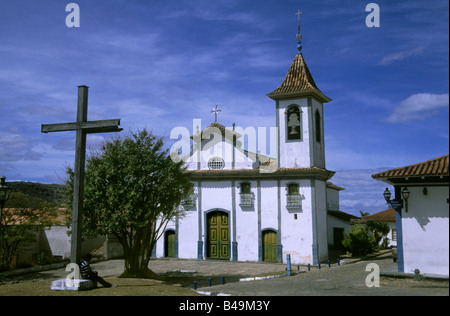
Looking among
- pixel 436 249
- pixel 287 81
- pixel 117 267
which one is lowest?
pixel 117 267

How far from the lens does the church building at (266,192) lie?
25469 millimetres

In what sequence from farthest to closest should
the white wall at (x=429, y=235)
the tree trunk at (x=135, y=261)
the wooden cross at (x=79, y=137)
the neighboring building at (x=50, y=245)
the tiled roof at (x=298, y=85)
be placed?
the tiled roof at (x=298, y=85), the neighboring building at (x=50, y=245), the tree trunk at (x=135, y=261), the wooden cross at (x=79, y=137), the white wall at (x=429, y=235)

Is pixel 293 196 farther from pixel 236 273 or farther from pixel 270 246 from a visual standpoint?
pixel 236 273

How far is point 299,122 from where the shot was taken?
26469 mm

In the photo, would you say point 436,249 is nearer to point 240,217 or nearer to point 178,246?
point 240,217

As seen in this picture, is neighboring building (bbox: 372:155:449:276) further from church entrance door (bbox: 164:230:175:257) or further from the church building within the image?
church entrance door (bbox: 164:230:175:257)

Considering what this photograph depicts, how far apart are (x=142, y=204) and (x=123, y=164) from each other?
1.78 metres

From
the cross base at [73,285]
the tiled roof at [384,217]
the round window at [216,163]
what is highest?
the round window at [216,163]

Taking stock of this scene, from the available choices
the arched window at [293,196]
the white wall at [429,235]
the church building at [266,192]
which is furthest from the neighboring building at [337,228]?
the white wall at [429,235]

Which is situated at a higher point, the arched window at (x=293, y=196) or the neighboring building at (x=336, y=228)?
the arched window at (x=293, y=196)

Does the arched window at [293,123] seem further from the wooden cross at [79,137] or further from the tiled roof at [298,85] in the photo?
the wooden cross at [79,137]

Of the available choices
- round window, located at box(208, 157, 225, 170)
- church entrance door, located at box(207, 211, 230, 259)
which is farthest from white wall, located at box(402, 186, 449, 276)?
round window, located at box(208, 157, 225, 170)

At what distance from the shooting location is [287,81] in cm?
2752
